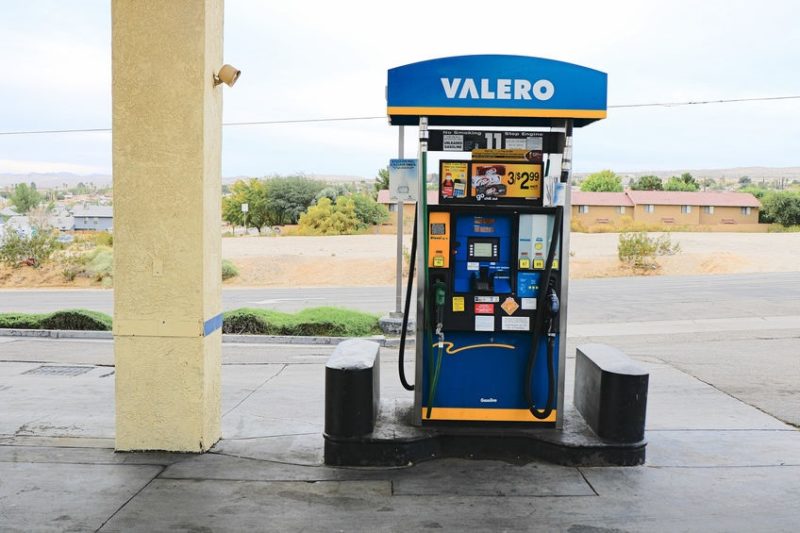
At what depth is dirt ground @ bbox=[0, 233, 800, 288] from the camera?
3269cm

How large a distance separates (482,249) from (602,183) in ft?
327

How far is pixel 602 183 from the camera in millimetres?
100750

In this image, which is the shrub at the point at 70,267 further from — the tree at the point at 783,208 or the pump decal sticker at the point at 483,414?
the tree at the point at 783,208

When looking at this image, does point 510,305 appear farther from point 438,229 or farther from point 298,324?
point 298,324

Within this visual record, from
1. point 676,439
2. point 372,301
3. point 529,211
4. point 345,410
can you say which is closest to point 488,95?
point 529,211

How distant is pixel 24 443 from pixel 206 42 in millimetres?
3645

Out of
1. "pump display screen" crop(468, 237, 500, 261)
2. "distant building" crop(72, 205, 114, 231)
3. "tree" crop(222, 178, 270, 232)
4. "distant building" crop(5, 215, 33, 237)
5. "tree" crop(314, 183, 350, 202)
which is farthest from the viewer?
"distant building" crop(72, 205, 114, 231)

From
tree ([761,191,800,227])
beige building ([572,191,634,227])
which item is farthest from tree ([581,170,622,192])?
tree ([761,191,800,227])

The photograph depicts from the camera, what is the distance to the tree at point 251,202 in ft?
223

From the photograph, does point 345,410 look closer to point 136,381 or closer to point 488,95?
point 136,381

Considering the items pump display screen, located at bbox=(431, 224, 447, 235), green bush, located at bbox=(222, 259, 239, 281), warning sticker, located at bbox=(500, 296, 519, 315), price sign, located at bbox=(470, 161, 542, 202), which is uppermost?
price sign, located at bbox=(470, 161, 542, 202)

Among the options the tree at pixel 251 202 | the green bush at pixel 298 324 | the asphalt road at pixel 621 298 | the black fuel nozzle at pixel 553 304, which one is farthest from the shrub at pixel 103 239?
the black fuel nozzle at pixel 553 304

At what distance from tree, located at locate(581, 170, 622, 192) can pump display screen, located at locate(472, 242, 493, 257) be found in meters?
97.3

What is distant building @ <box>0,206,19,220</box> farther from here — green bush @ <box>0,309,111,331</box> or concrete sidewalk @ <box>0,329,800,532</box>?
concrete sidewalk @ <box>0,329,800,532</box>
